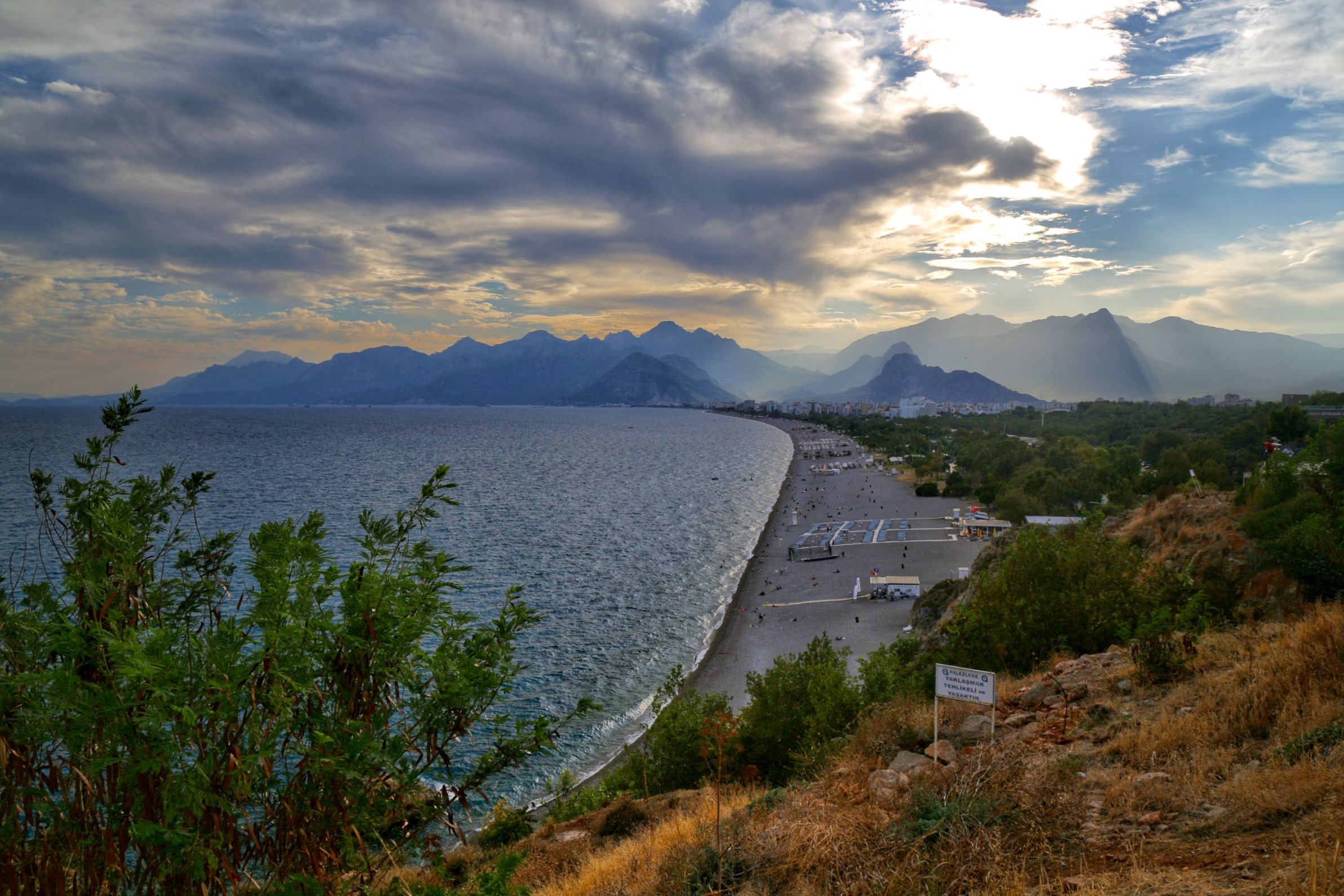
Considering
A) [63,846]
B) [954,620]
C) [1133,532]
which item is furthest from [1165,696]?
[1133,532]

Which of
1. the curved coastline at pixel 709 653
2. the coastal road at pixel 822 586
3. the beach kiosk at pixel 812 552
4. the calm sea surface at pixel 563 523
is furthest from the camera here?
the beach kiosk at pixel 812 552

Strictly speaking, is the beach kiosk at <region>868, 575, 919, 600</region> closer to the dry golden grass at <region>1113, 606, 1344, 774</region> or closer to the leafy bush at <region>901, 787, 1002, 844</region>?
the dry golden grass at <region>1113, 606, 1344, 774</region>

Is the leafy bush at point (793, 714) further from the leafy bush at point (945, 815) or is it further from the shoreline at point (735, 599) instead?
the shoreline at point (735, 599)

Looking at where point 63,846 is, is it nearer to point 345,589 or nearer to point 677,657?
point 345,589

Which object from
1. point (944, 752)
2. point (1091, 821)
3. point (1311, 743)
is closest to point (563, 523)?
point (944, 752)

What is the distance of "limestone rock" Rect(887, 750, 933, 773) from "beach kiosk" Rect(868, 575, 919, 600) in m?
34.2

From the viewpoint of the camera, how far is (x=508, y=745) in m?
4.75

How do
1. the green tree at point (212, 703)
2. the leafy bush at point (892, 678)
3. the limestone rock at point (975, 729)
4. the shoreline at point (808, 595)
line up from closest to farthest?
1. the green tree at point (212, 703)
2. the limestone rock at point (975, 729)
3. the leafy bush at point (892, 678)
4. the shoreline at point (808, 595)

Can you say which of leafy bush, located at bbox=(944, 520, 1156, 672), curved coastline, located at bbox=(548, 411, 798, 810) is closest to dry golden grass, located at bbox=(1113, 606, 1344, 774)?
leafy bush, located at bbox=(944, 520, 1156, 672)

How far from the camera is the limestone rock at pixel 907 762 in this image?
322 inches

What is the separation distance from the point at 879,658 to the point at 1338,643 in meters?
10.0

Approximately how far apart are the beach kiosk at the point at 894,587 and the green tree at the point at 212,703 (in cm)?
3976

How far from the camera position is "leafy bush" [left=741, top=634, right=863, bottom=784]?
1390cm

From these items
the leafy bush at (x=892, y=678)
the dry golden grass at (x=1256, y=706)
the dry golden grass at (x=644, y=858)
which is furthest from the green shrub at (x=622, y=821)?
the dry golden grass at (x=1256, y=706)
